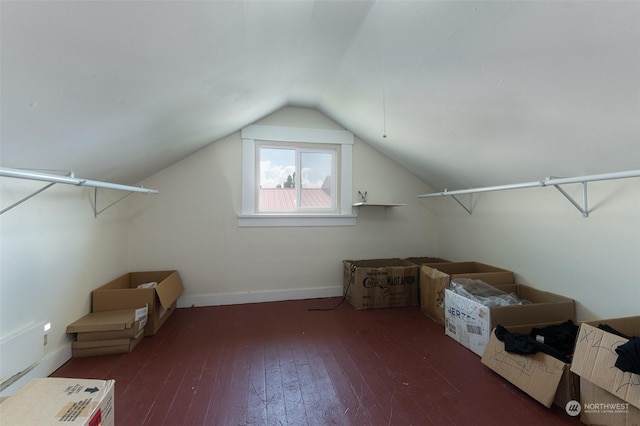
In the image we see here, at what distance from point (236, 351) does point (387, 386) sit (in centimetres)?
111

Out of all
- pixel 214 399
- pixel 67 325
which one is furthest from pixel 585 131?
pixel 67 325

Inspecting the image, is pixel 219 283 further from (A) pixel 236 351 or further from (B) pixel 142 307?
(A) pixel 236 351

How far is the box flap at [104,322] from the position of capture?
5.86 feet

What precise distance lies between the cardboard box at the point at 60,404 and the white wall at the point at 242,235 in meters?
2.02

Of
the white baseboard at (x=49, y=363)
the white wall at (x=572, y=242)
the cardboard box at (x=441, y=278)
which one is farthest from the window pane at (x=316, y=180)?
the white baseboard at (x=49, y=363)

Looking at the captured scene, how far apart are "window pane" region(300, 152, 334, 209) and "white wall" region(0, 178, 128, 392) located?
6.21 feet

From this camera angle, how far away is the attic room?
3.28ft

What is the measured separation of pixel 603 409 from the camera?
3.99 feet

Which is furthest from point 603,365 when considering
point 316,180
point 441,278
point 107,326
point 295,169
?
point 107,326

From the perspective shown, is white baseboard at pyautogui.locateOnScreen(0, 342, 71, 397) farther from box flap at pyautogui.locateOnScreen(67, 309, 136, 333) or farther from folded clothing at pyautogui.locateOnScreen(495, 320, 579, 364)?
folded clothing at pyautogui.locateOnScreen(495, 320, 579, 364)

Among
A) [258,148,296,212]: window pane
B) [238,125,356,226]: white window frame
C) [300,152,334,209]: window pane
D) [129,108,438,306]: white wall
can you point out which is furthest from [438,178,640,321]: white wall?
[258,148,296,212]: window pane

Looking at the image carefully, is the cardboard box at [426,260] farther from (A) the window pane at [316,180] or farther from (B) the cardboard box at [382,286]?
(A) the window pane at [316,180]

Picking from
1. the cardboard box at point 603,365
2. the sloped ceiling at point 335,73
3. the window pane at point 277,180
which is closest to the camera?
the sloped ceiling at point 335,73

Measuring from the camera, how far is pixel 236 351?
1.95 m
